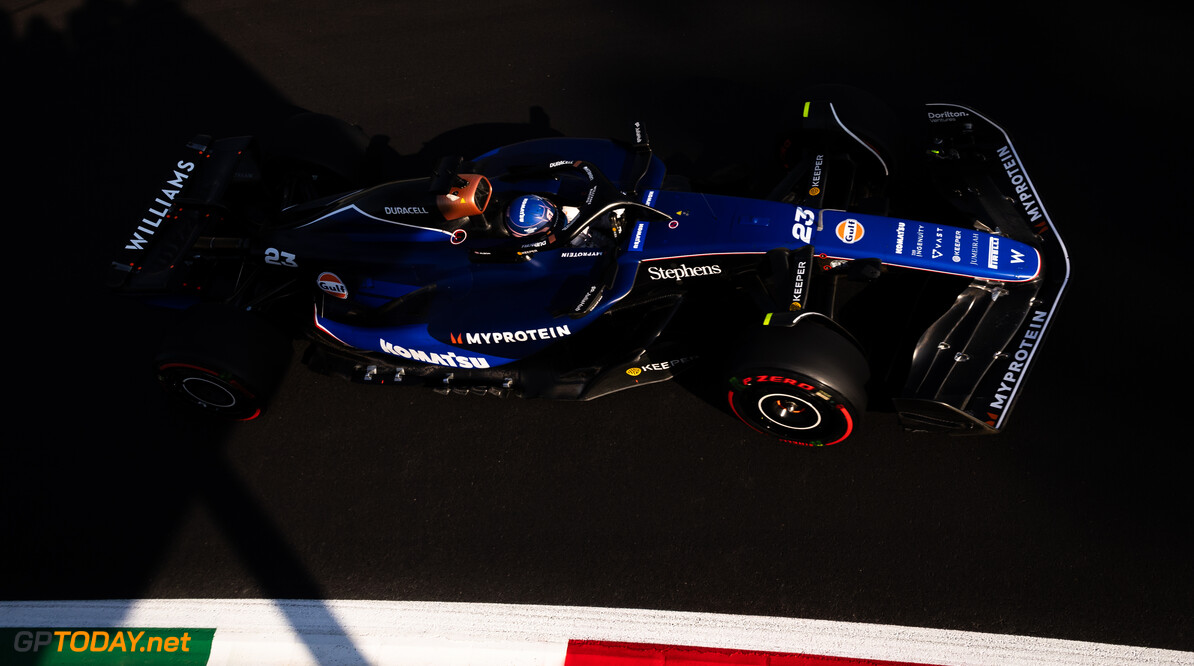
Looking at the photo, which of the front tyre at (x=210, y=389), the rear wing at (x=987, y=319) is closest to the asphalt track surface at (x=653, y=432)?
the front tyre at (x=210, y=389)

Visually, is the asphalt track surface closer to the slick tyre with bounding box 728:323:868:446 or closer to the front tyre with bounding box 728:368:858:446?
the front tyre with bounding box 728:368:858:446

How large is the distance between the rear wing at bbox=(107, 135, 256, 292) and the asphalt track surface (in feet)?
3.81

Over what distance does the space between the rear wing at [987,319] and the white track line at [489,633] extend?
1.28 metres

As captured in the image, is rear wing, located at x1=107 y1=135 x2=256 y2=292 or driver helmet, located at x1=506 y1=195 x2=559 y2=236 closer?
driver helmet, located at x1=506 y1=195 x2=559 y2=236

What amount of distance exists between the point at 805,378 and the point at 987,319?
1292 mm

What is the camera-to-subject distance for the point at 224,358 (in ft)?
18.4

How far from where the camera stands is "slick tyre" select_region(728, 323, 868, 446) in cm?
→ 495

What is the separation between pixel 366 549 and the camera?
5.77m

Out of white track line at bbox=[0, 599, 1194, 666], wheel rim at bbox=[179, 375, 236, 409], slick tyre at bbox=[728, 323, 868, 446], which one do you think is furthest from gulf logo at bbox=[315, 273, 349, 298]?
slick tyre at bbox=[728, 323, 868, 446]

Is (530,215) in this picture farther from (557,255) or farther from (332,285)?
(332,285)

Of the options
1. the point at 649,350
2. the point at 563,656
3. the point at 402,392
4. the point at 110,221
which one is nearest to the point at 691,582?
the point at 563,656

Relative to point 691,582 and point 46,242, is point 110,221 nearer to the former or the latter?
point 46,242

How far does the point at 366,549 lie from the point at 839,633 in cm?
304

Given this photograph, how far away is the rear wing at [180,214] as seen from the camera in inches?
229
